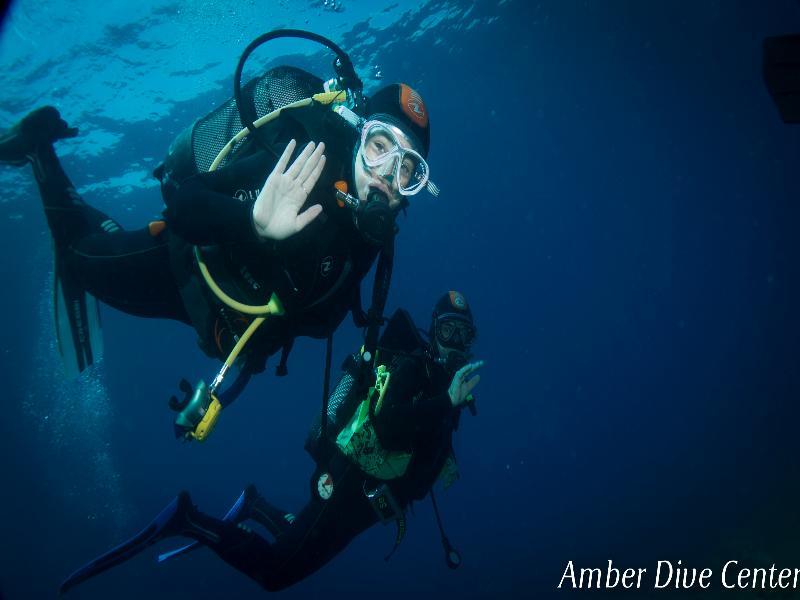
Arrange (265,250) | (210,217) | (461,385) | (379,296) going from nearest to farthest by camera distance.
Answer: (210,217) → (265,250) → (379,296) → (461,385)

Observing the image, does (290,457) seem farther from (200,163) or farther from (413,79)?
(200,163)

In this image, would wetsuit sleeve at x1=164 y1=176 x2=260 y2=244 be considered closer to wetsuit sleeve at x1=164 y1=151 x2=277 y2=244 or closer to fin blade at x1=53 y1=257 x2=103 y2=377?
wetsuit sleeve at x1=164 y1=151 x2=277 y2=244

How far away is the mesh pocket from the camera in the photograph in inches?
127

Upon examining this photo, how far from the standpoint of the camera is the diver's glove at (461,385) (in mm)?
4672

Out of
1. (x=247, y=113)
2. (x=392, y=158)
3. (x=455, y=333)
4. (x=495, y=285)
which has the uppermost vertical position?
(x=495, y=285)

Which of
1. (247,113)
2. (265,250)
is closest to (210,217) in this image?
(265,250)

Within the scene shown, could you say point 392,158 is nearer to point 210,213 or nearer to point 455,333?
point 210,213

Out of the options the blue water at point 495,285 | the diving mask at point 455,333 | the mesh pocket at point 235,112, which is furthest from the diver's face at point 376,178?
the blue water at point 495,285

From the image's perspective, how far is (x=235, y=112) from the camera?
11.2 feet

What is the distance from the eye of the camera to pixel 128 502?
4425cm

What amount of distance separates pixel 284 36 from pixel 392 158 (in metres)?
1.36

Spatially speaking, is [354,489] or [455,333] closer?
[354,489]

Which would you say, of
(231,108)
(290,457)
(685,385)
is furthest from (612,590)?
(290,457)

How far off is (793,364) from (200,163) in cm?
5193
